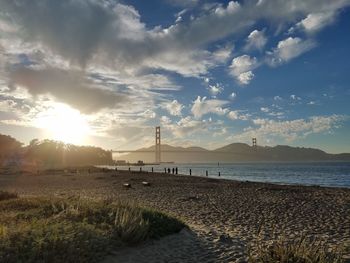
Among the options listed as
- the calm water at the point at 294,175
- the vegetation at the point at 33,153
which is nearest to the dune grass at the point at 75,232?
the calm water at the point at 294,175

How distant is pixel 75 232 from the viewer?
31.2 feet

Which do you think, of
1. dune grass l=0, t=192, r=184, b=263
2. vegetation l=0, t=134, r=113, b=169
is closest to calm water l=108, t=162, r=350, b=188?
dune grass l=0, t=192, r=184, b=263

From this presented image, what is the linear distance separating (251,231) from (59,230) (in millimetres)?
6898

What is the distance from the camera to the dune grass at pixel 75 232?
27.1ft

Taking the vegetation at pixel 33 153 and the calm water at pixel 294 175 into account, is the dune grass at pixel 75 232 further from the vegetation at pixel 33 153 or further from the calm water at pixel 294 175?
the vegetation at pixel 33 153

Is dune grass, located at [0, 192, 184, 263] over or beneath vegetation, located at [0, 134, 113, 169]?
beneath

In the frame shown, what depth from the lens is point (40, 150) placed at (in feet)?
547

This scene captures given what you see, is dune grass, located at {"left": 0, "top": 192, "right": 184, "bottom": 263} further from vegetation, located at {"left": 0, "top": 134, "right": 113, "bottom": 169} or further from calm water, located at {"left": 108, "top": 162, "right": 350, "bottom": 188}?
vegetation, located at {"left": 0, "top": 134, "right": 113, "bottom": 169}

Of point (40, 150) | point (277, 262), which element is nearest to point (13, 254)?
point (277, 262)

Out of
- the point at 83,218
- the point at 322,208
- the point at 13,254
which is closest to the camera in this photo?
the point at 13,254

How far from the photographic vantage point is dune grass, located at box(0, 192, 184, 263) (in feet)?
27.1

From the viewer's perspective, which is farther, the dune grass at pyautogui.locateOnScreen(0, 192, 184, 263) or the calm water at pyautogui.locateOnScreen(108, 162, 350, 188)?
the calm water at pyautogui.locateOnScreen(108, 162, 350, 188)

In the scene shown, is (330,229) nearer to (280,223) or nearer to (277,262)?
(280,223)

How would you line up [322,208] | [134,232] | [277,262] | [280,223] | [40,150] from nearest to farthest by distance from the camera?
[277,262] → [134,232] → [280,223] → [322,208] → [40,150]
